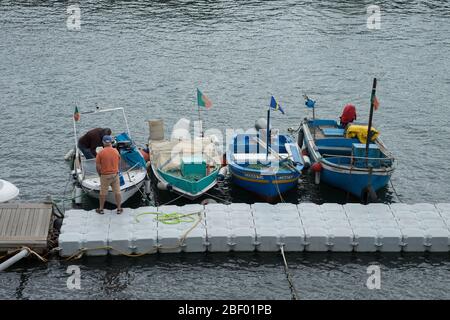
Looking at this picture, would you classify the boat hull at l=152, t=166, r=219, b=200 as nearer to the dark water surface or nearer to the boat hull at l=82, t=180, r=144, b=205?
the boat hull at l=82, t=180, r=144, b=205

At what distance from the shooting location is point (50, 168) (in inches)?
1281

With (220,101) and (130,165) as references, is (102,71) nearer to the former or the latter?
(220,101)

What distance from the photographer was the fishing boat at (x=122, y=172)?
89.1 ft

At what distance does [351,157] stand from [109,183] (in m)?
9.63

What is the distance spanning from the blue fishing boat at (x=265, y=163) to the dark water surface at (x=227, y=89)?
43.4 inches

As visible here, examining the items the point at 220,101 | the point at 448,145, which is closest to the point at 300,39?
the point at 220,101

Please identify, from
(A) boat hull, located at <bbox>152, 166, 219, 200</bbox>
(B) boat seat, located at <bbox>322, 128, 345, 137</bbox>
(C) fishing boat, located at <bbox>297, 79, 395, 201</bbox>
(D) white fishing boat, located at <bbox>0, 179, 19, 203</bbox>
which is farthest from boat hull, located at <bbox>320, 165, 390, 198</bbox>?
(D) white fishing boat, located at <bbox>0, 179, 19, 203</bbox>

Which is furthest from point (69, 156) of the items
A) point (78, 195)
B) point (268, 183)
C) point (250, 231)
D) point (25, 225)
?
point (250, 231)

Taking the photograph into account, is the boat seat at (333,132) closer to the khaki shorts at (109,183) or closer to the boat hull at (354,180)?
the boat hull at (354,180)

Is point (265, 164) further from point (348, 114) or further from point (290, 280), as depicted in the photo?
point (290, 280)

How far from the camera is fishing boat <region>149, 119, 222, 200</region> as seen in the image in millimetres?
27641

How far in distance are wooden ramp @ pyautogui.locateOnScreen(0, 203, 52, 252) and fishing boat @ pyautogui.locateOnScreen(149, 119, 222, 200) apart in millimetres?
5173

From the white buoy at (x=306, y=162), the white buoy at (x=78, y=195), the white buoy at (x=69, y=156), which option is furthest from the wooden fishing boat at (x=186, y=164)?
the white buoy at (x=69, y=156)
